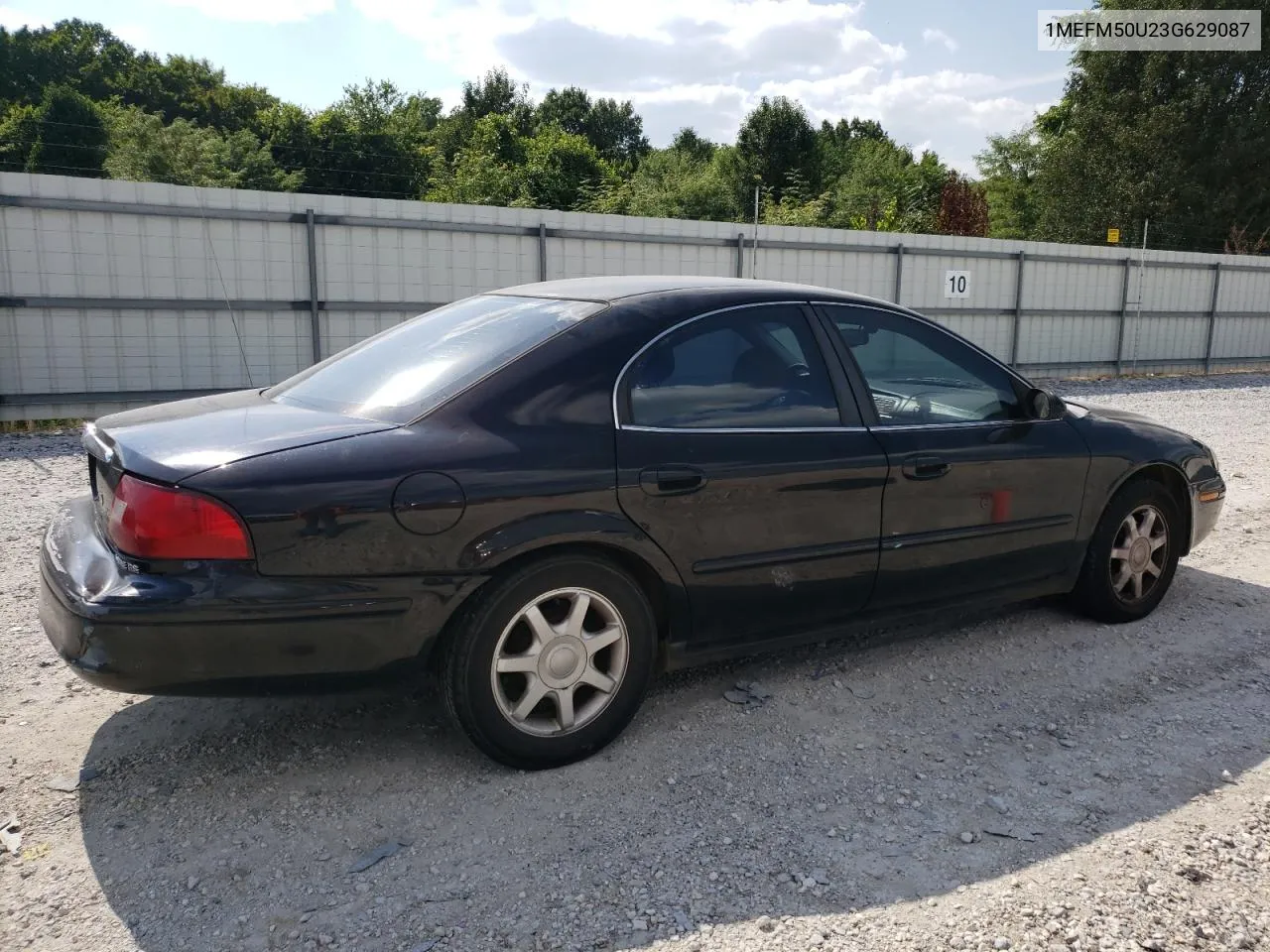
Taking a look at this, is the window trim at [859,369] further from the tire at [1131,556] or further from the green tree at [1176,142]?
the green tree at [1176,142]

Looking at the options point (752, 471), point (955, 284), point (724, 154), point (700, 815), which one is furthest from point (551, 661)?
point (724, 154)

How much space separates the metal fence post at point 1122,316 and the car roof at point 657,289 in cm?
1680

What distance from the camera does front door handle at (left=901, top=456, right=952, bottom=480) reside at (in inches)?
145

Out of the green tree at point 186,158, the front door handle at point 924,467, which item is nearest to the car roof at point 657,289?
the front door handle at point 924,467

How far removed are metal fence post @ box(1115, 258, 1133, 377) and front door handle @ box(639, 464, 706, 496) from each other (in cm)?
1786

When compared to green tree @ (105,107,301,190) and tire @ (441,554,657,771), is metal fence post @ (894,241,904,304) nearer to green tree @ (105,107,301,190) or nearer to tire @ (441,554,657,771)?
tire @ (441,554,657,771)

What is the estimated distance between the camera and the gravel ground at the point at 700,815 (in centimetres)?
241

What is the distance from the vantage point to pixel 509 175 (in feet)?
142

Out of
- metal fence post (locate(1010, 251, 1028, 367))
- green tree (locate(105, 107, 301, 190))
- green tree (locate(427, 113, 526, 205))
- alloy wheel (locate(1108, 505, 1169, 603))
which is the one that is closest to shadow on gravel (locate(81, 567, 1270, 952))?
alloy wheel (locate(1108, 505, 1169, 603))

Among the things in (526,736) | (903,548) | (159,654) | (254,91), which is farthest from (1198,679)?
(254,91)

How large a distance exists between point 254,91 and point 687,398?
73770mm

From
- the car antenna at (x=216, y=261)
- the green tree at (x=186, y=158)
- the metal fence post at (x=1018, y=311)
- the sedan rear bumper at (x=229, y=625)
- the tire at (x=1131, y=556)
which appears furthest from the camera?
the green tree at (x=186, y=158)

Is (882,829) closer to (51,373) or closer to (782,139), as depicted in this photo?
(51,373)

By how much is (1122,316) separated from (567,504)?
18377 millimetres
